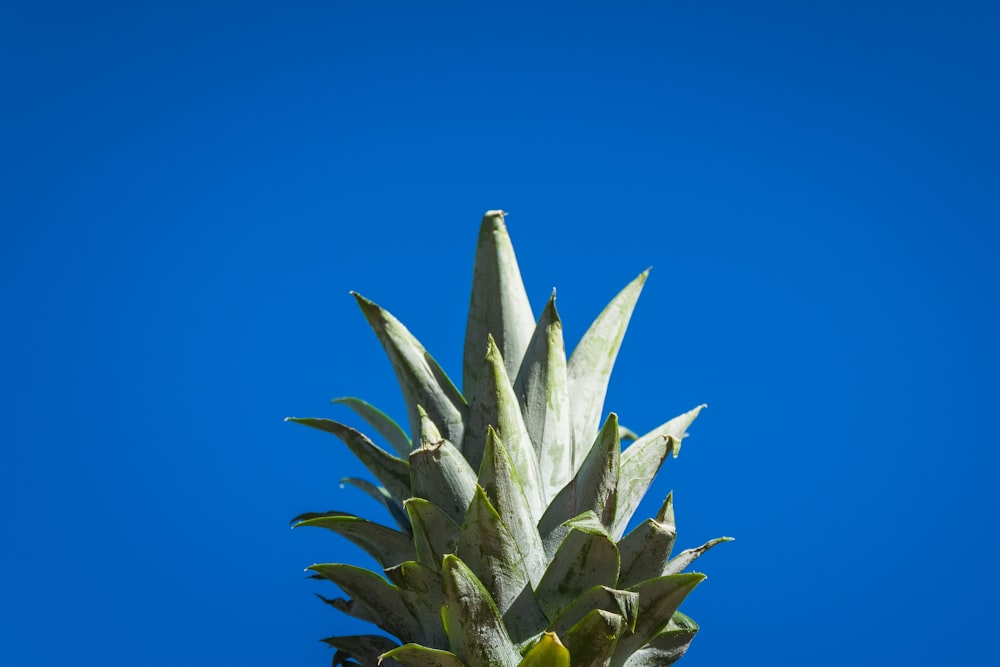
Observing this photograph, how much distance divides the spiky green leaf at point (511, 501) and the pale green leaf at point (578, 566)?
0.04 metres

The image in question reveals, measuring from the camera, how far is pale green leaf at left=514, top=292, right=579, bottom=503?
6.30ft

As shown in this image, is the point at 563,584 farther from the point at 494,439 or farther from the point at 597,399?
the point at 597,399

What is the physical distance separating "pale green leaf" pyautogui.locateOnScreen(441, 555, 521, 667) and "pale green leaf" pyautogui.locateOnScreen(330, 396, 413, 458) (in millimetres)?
541

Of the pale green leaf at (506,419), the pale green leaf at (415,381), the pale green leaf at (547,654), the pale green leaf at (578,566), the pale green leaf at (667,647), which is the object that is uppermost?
the pale green leaf at (415,381)

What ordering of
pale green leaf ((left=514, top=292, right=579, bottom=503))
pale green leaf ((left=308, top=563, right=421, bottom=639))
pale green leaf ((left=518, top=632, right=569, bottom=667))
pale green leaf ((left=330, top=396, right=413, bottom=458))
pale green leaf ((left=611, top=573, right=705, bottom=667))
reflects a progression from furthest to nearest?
1. pale green leaf ((left=330, top=396, right=413, bottom=458))
2. pale green leaf ((left=514, top=292, right=579, bottom=503))
3. pale green leaf ((left=308, top=563, right=421, bottom=639))
4. pale green leaf ((left=611, top=573, right=705, bottom=667))
5. pale green leaf ((left=518, top=632, right=569, bottom=667))

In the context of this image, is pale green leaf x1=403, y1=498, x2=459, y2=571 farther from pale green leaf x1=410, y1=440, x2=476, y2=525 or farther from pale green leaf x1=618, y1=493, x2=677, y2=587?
pale green leaf x1=618, y1=493, x2=677, y2=587

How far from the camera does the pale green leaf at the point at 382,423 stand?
2.13m

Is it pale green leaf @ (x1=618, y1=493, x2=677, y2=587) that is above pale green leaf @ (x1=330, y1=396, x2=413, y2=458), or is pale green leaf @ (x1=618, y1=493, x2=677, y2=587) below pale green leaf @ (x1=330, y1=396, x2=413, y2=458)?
below

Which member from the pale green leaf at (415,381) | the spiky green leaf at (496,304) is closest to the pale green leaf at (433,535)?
the pale green leaf at (415,381)

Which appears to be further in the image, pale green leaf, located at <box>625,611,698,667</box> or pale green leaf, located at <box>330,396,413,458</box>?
pale green leaf, located at <box>330,396,413,458</box>

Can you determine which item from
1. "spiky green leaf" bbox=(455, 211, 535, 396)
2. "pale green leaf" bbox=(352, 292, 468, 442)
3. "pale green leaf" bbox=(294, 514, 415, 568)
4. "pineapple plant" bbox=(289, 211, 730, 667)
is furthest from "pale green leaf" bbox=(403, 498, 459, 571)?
"spiky green leaf" bbox=(455, 211, 535, 396)

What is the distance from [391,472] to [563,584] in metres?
0.43

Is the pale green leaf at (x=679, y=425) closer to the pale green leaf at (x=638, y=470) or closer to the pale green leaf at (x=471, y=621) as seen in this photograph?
the pale green leaf at (x=638, y=470)

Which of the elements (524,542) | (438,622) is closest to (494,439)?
(524,542)
